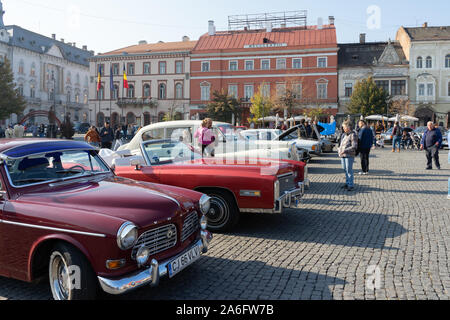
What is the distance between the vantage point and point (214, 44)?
60906 mm

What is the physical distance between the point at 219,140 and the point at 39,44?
78.0 m

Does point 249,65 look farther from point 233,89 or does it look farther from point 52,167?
point 52,167

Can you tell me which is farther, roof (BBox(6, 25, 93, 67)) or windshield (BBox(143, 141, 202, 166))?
roof (BBox(6, 25, 93, 67))

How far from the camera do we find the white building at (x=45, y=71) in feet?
237

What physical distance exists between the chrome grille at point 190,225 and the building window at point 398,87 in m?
55.8

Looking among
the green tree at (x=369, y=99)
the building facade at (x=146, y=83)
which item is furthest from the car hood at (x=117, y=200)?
the building facade at (x=146, y=83)

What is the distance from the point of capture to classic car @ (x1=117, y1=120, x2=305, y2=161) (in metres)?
9.49

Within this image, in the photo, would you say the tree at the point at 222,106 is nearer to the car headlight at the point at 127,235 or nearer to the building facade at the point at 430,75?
the building facade at the point at 430,75

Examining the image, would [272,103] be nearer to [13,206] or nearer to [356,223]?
[356,223]

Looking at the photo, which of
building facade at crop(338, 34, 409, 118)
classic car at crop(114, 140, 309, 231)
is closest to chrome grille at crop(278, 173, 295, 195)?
classic car at crop(114, 140, 309, 231)

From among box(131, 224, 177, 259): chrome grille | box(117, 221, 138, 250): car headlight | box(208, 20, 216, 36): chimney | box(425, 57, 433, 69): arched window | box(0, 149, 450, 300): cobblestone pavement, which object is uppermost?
box(208, 20, 216, 36): chimney

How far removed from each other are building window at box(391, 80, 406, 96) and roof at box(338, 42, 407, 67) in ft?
8.87

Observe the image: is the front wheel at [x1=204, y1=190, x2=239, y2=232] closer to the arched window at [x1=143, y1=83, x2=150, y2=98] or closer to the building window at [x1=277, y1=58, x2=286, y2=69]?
the building window at [x1=277, y1=58, x2=286, y2=69]

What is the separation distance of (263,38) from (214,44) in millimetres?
7269
